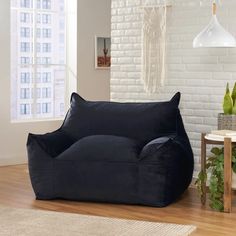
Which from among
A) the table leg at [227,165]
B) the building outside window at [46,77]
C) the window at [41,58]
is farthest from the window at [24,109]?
the table leg at [227,165]

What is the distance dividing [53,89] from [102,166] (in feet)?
10.3

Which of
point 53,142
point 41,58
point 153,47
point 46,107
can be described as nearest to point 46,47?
point 41,58

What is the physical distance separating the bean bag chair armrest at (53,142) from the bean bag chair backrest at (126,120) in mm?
119

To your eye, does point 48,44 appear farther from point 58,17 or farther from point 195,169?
point 195,169

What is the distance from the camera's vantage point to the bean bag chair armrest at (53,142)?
17.1 ft

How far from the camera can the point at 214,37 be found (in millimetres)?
5328

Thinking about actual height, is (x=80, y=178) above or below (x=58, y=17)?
below

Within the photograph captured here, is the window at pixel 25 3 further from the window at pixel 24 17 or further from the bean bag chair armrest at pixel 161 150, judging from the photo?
the bean bag chair armrest at pixel 161 150

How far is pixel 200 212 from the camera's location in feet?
15.9

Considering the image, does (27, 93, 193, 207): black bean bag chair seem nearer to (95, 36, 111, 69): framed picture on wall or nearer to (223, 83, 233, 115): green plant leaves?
(223, 83, 233, 115): green plant leaves

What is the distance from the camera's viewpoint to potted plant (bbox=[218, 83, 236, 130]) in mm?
5258

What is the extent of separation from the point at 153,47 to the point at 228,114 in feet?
4.13

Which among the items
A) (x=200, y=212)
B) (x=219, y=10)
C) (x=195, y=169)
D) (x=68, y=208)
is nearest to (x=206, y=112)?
(x=195, y=169)

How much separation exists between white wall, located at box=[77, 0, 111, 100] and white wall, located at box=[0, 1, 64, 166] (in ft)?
3.23
